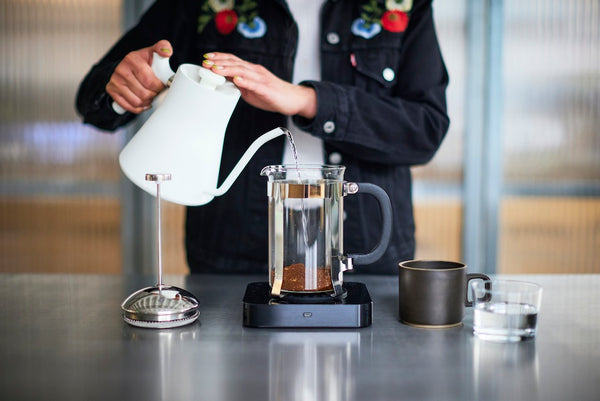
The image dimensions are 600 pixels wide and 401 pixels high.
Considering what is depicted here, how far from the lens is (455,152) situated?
9.48ft

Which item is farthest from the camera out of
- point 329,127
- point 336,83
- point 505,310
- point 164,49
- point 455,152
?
point 455,152

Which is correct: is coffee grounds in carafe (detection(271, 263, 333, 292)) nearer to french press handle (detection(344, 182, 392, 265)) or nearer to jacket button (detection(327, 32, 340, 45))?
→ french press handle (detection(344, 182, 392, 265))

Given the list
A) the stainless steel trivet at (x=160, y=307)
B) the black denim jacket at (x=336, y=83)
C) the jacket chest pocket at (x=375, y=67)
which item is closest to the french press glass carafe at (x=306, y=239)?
the stainless steel trivet at (x=160, y=307)

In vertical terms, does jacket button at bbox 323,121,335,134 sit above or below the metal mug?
above

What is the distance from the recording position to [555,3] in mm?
2838

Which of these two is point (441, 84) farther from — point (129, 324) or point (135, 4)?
point (135, 4)

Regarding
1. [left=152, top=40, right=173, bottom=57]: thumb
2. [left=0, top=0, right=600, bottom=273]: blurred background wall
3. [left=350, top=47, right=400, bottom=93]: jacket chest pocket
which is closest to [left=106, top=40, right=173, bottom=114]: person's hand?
[left=152, top=40, right=173, bottom=57]: thumb

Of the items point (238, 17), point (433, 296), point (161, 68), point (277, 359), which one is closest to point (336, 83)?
point (238, 17)

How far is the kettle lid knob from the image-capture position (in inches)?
38.8

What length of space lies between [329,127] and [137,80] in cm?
38

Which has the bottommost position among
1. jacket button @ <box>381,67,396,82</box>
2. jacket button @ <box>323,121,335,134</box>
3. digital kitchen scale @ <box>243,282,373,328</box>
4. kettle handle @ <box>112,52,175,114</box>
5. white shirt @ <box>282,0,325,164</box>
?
digital kitchen scale @ <box>243,282,373,328</box>

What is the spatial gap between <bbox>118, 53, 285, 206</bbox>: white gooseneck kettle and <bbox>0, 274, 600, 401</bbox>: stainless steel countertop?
0.66 ft

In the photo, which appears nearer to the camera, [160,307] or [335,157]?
[160,307]

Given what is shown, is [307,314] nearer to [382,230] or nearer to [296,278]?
[296,278]
